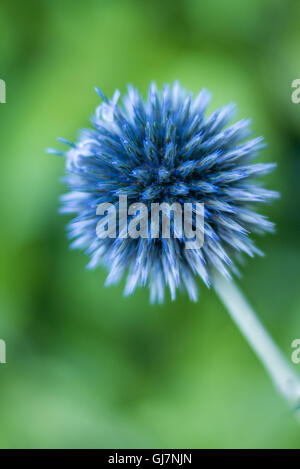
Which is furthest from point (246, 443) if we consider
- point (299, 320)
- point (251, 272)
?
point (251, 272)

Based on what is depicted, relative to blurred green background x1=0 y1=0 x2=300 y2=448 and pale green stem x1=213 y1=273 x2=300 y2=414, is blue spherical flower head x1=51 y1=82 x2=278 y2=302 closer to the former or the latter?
pale green stem x1=213 y1=273 x2=300 y2=414

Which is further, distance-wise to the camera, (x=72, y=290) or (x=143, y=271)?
(x=72, y=290)

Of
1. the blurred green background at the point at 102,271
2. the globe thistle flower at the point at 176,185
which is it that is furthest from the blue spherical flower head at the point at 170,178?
the blurred green background at the point at 102,271

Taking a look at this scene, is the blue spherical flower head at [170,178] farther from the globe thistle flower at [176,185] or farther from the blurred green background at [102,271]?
the blurred green background at [102,271]

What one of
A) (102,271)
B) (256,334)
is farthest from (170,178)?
(102,271)

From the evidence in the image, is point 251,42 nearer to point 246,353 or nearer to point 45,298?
point 246,353

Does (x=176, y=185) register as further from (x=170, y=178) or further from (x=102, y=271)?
(x=102, y=271)

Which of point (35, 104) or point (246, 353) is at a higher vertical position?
point (35, 104)

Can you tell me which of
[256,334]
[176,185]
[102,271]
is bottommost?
[256,334]
